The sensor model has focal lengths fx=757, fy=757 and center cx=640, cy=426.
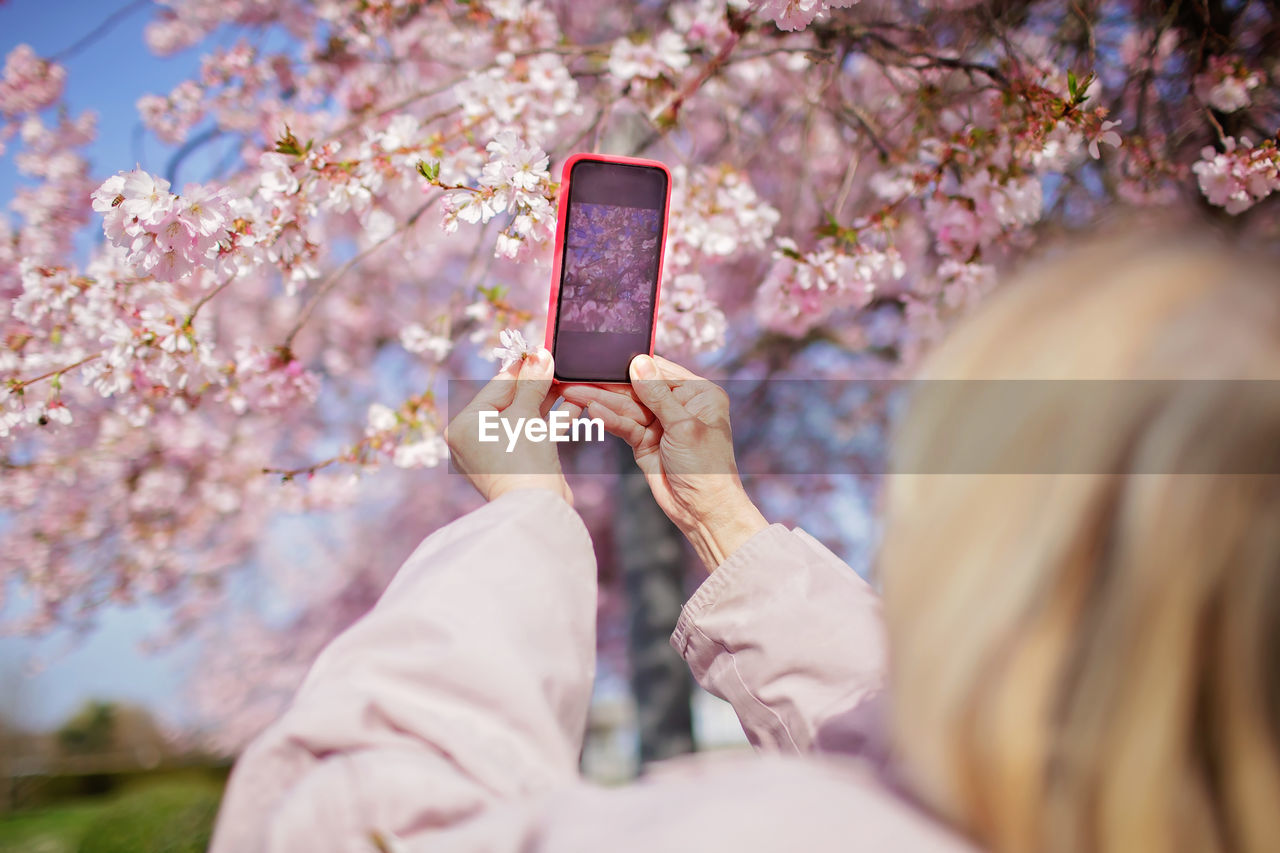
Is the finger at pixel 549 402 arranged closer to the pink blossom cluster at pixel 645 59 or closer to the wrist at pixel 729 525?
the wrist at pixel 729 525

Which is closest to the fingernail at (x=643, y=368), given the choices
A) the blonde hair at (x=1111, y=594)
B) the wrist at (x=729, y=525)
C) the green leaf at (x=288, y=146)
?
the wrist at (x=729, y=525)

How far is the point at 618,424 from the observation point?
162 cm

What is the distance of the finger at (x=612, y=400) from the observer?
158 centimetres

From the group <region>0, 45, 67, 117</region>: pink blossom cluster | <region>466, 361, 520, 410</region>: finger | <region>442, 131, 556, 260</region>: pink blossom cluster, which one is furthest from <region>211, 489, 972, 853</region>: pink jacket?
<region>0, 45, 67, 117</region>: pink blossom cluster

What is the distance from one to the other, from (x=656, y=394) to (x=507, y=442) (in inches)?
14.6

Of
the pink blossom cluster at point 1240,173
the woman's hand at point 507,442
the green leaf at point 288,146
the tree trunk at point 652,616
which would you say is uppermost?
the pink blossom cluster at point 1240,173

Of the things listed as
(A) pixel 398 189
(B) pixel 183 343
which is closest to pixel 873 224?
Answer: (A) pixel 398 189

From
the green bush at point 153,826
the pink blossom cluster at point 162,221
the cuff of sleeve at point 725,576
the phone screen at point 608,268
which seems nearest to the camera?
the cuff of sleeve at point 725,576

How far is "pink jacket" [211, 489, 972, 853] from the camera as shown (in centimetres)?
66

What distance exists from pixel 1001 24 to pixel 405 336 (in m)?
2.49

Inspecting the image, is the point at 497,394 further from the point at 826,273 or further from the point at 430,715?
the point at 826,273

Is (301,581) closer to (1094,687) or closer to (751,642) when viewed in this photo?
(751,642)

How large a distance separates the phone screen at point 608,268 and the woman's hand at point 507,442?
0.35ft

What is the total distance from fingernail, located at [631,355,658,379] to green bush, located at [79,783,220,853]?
12.3 feet
